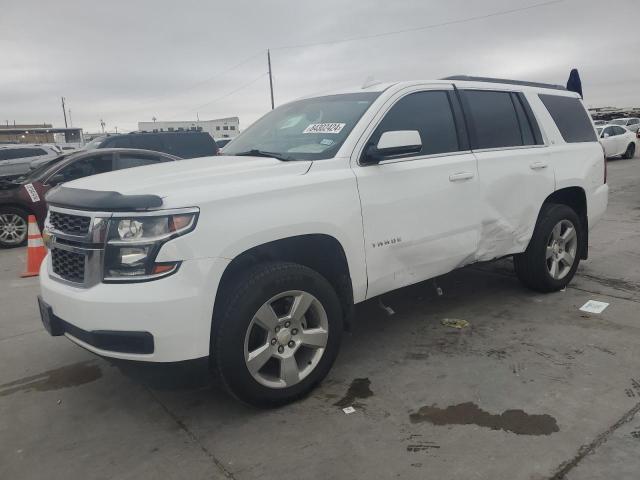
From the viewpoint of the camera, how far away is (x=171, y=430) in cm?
289

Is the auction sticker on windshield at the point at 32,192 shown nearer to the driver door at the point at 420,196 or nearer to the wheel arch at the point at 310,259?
the wheel arch at the point at 310,259

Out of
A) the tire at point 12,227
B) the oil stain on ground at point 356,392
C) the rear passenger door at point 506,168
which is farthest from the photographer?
the tire at point 12,227

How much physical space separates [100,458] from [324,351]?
51.9 inches

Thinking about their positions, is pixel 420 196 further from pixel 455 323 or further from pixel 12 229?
pixel 12 229

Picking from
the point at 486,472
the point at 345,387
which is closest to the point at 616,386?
the point at 486,472

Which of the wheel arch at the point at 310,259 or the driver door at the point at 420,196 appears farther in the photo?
the driver door at the point at 420,196

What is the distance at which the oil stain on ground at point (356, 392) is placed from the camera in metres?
3.07

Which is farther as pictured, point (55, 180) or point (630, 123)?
point (630, 123)

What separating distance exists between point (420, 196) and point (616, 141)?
2048 cm

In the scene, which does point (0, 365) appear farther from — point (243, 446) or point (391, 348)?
point (391, 348)

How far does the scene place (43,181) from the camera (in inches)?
326

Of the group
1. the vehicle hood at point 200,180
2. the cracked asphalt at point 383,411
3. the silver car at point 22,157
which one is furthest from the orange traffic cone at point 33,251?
the silver car at point 22,157

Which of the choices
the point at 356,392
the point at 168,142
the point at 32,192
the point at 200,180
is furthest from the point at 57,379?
the point at 168,142

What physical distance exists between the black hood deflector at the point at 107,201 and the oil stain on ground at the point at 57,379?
136 cm
